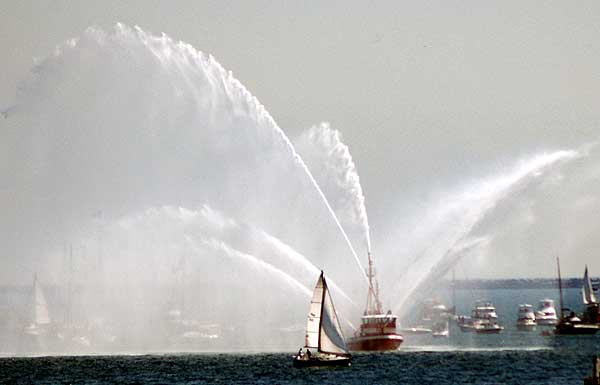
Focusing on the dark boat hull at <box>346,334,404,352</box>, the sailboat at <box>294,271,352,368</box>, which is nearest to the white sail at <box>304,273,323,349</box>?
the sailboat at <box>294,271,352,368</box>

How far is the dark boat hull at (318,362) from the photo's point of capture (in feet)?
352

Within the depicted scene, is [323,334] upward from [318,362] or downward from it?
upward

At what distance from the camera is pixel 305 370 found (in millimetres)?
108625

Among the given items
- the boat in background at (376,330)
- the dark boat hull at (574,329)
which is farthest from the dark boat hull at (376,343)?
the dark boat hull at (574,329)

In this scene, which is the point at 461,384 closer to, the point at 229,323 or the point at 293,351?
the point at 293,351

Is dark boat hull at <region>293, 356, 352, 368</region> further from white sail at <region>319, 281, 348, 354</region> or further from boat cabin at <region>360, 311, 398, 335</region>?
boat cabin at <region>360, 311, 398, 335</region>

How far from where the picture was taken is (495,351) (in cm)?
13750

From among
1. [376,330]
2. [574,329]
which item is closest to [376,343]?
[376,330]

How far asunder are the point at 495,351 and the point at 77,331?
47.6 meters

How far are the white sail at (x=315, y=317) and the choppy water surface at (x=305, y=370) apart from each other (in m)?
2.67

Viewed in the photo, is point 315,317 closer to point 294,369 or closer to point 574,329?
point 294,369

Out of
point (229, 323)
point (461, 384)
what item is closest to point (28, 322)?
point (229, 323)

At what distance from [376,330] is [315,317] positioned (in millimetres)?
17828

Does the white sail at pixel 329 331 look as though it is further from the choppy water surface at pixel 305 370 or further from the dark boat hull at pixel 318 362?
the choppy water surface at pixel 305 370
